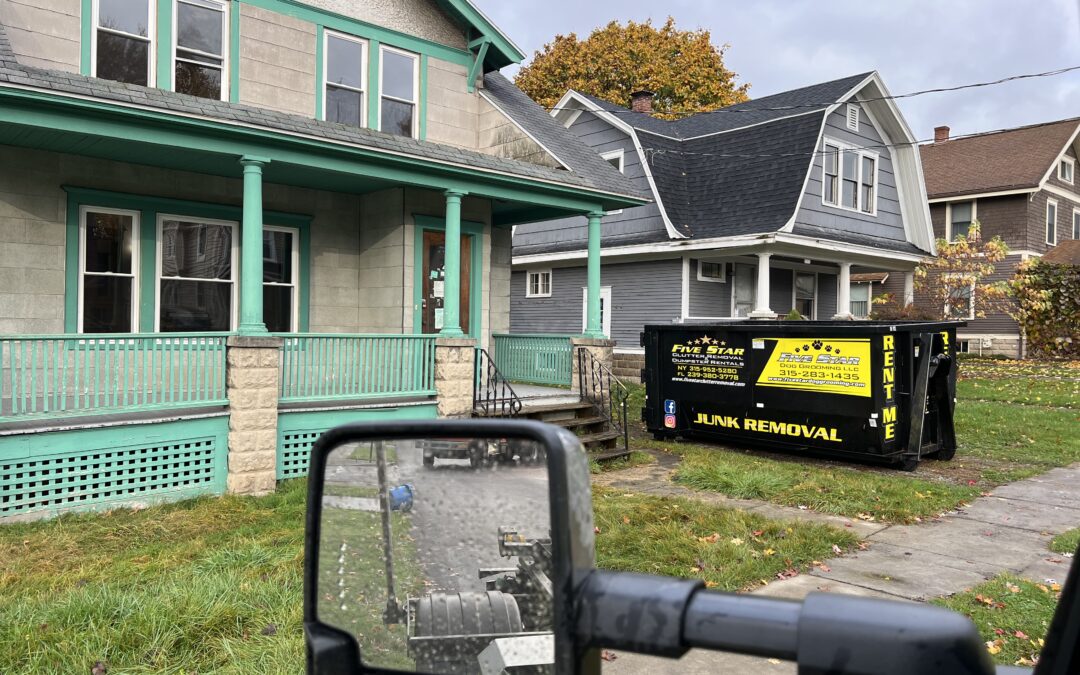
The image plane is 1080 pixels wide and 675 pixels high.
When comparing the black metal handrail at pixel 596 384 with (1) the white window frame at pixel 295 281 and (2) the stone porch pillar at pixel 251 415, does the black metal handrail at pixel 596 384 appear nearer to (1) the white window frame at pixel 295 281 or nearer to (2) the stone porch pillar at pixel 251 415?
(1) the white window frame at pixel 295 281

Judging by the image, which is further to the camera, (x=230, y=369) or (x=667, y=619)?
(x=230, y=369)

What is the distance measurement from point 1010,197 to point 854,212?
1186 centimetres

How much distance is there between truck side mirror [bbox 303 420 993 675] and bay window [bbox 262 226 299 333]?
10.0 meters

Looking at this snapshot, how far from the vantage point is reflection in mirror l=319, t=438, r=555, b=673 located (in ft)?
3.86

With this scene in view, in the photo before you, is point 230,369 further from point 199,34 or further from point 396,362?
point 199,34

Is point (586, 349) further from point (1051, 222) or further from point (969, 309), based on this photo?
point (1051, 222)

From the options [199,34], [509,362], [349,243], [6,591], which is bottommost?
[6,591]

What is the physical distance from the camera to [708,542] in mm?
5984

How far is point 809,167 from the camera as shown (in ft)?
56.6

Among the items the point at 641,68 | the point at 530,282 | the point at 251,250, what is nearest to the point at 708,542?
the point at 251,250

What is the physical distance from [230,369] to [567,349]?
5.49 m

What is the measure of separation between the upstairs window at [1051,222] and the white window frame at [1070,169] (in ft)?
3.73

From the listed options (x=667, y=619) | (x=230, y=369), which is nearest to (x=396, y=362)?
(x=230, y=369)

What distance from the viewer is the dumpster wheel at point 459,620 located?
1.19 metres
